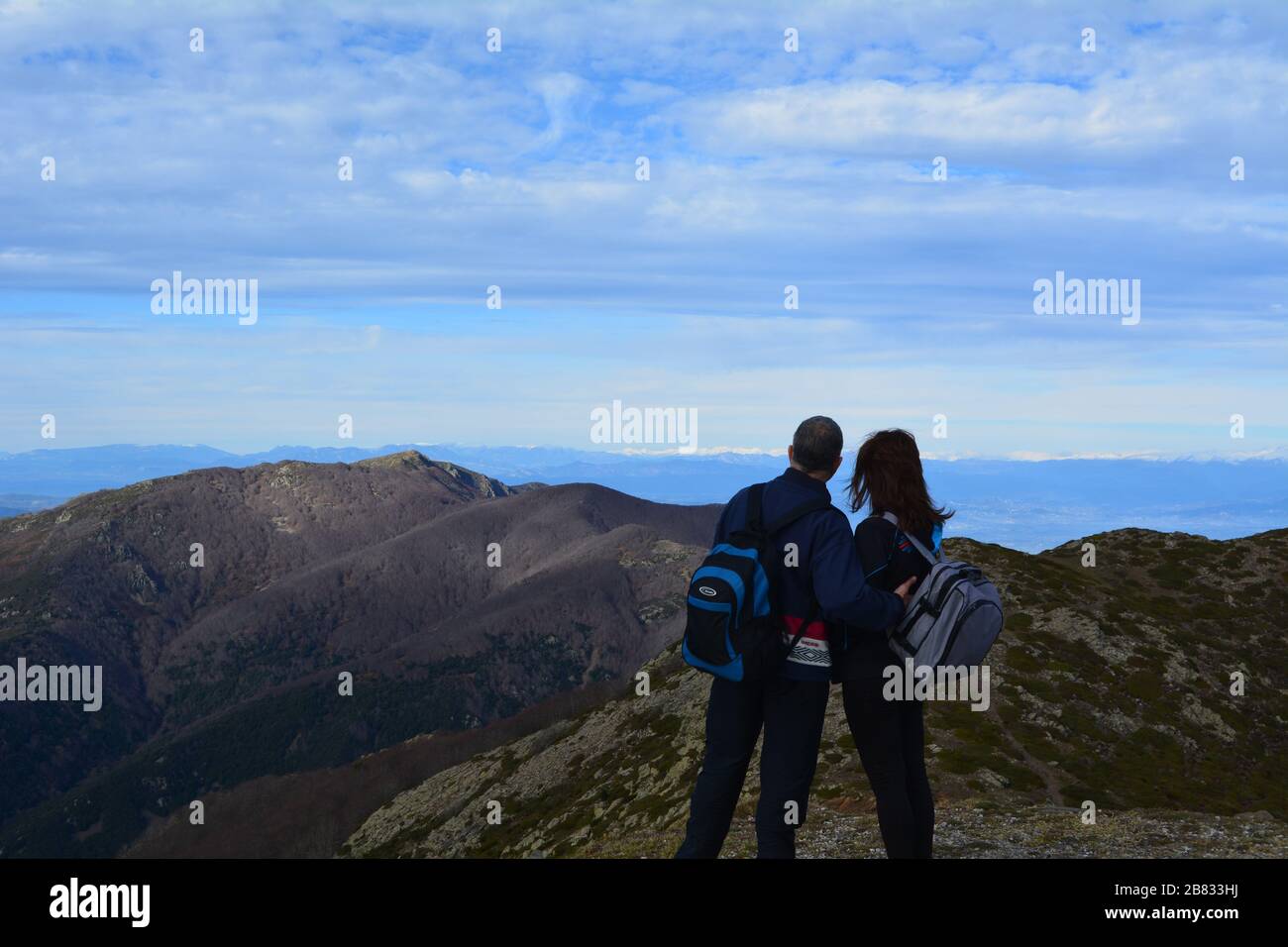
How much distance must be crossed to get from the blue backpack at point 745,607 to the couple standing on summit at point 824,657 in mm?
70

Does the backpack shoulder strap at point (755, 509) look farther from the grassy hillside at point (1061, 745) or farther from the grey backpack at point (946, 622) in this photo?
the grassy hillside at point (1061, 745)

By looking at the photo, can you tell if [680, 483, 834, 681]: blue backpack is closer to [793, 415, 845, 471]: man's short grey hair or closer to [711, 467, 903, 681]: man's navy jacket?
[711, 467, 903, 681]: man's navy jacket

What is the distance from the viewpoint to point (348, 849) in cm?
14138

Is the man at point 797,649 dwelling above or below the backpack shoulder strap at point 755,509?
below

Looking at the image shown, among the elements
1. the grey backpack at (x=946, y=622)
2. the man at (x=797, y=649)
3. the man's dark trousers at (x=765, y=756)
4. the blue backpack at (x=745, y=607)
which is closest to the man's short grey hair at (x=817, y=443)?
the man at (x=797, y=649)

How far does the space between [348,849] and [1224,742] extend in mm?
115074

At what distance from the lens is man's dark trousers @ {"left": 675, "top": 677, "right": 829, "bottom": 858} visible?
36.5 ft

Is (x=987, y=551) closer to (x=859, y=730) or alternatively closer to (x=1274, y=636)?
(x=1274, y=636)

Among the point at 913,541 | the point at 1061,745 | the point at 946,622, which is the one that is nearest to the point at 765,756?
the point at 946,622

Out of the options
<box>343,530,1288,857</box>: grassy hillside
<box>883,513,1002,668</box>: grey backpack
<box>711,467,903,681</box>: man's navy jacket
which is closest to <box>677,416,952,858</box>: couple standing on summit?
<box>711,467,903,681</box>: man's navy jacket

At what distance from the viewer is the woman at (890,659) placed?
11.2 metres

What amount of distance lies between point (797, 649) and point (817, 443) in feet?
7.36

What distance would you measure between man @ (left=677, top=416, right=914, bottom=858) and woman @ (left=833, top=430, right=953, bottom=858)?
1.15 ft

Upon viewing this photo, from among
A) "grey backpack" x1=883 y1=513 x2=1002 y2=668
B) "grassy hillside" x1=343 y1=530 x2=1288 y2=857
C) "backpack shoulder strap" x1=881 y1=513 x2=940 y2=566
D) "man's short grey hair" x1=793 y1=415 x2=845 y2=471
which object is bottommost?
"grassy hillside" x1=343 y1=530 x2=1288 y2=857
